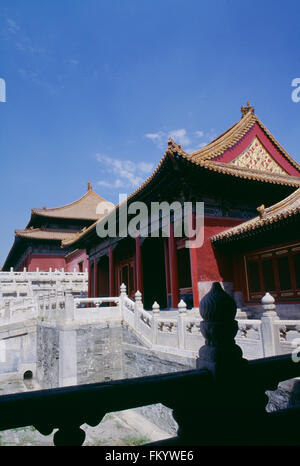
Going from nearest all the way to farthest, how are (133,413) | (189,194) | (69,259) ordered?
(133,413)
(189,194)
(69,259)

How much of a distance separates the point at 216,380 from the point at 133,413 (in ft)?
27.6

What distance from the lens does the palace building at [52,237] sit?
94.7ft

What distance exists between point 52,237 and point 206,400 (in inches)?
1149

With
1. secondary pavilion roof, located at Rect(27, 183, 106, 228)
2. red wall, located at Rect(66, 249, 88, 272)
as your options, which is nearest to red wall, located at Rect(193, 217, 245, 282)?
red wall, located at Rect(66, 249, 88, 272)

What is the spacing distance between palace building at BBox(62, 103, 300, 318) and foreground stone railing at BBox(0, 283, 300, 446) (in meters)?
6.21

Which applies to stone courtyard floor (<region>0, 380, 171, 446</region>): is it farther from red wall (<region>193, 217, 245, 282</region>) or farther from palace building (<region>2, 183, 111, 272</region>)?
palace building (<region>2, 183, 111, 272</region>)

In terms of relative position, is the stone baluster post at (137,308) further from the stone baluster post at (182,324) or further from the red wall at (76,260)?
the red wall at (76,260)

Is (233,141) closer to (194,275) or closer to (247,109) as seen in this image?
(247,109)

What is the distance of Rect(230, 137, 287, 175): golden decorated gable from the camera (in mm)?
11750

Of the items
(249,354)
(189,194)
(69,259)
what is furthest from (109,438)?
(69,259)

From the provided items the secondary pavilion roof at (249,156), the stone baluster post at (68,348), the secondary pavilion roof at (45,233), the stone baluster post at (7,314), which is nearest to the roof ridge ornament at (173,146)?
the secondary pavilion roof at (249,156)

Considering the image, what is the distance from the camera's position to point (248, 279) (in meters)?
10.2

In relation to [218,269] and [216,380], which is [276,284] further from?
[216,380]

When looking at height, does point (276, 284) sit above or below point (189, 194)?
below
